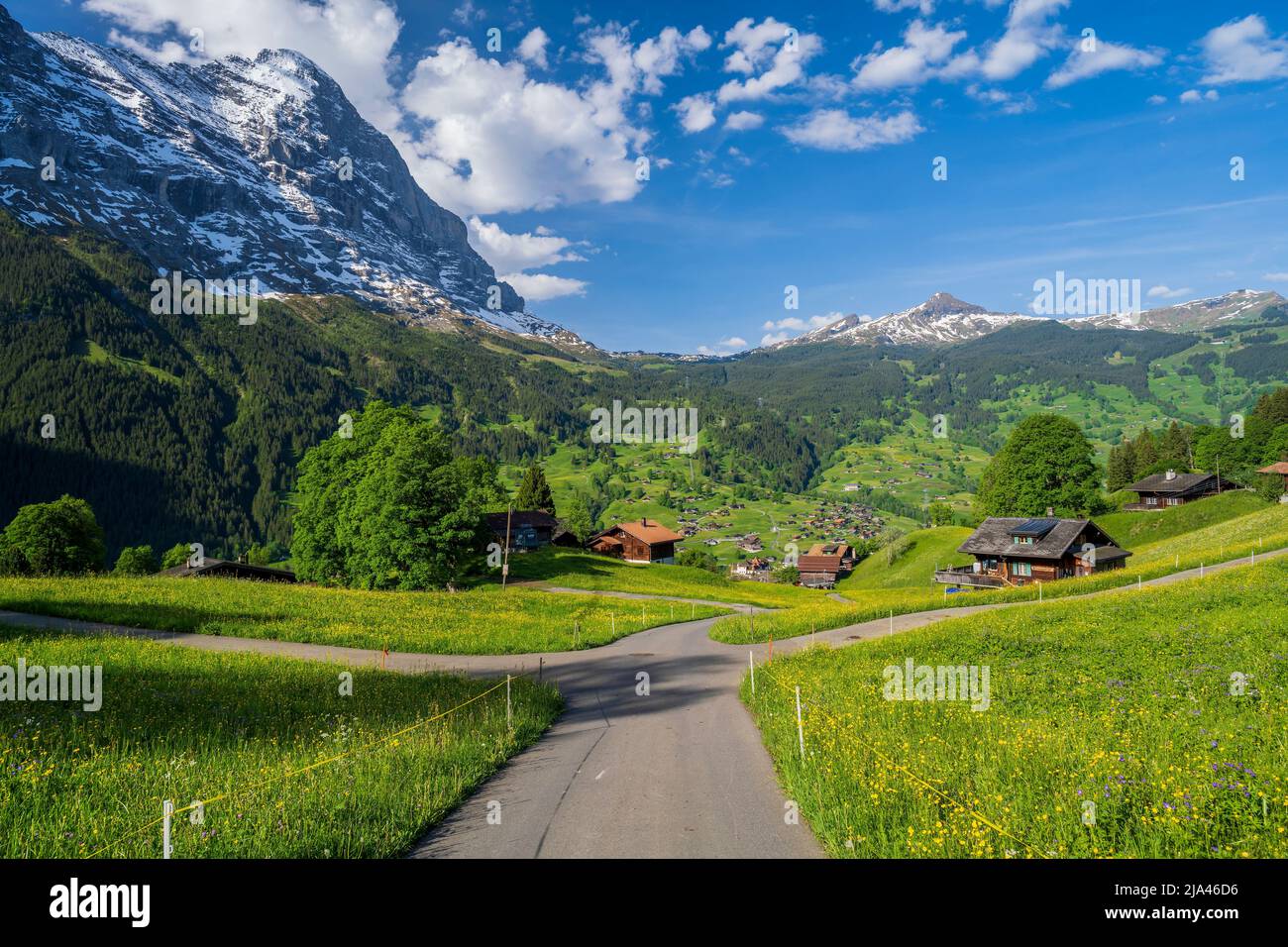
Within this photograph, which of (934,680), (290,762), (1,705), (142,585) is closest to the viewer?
(290,762)

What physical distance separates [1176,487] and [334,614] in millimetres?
114290

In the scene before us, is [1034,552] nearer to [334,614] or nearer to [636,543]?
[334,614]

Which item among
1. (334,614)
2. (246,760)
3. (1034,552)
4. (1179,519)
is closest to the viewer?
(246,760)

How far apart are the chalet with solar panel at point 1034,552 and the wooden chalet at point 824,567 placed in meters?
47.0

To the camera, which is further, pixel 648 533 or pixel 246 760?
pixel 648 533

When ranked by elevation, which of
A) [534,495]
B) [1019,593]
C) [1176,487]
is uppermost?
[534,495]

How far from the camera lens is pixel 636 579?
242 feet

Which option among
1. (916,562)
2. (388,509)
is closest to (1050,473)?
(916,562)
